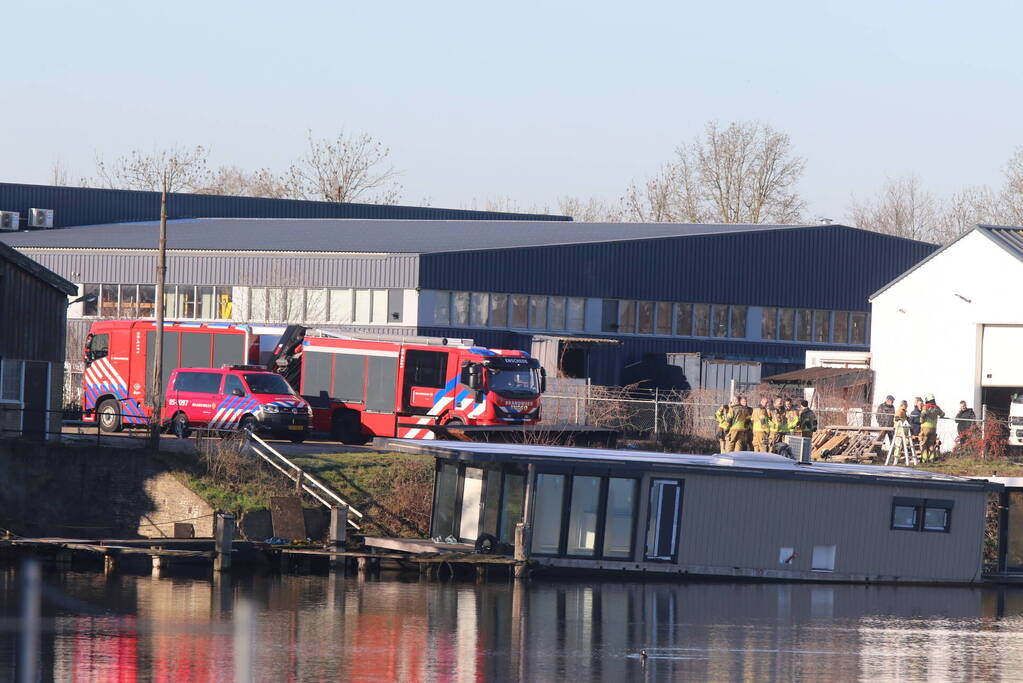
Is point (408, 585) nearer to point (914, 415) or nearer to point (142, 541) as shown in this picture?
point (142, 541)

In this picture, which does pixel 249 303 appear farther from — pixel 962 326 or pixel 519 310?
pixel 962 326

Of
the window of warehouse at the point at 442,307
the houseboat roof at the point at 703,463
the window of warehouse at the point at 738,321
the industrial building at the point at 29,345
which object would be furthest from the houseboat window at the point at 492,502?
the window of warehouse at the point at 738,321

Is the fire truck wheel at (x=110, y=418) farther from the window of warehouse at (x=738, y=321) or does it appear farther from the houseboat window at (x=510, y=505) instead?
the window of warehouse at (x=738, y=321)

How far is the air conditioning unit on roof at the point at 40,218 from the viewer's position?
73875 mm

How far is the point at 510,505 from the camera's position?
3253 centimetres

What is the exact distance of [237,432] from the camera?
3888 cm

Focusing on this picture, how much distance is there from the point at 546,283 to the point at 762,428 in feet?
71.9

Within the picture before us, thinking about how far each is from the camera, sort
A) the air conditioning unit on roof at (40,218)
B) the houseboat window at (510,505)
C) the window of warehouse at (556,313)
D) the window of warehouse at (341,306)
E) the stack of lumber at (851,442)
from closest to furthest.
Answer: the houseboat window at (510,505) < the stack of lumber at (851,442) < the window of warehouse at (341,306) < the window of warehouse at (556,313) < the air conditioning unit on roof at (40,218)

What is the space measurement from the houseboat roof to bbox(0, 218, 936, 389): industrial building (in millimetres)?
23115

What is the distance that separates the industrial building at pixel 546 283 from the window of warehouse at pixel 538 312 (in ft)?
0.17

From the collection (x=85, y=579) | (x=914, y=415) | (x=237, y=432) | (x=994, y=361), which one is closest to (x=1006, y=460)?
(x=914, y=415)

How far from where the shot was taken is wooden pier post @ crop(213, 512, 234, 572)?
3148 cm

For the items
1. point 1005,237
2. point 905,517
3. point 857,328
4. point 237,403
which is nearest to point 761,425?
point 905,517

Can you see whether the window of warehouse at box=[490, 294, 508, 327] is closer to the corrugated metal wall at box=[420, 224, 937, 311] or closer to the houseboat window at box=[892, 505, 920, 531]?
the corrugated metal wall at box=[420, 224, 937, 311]
